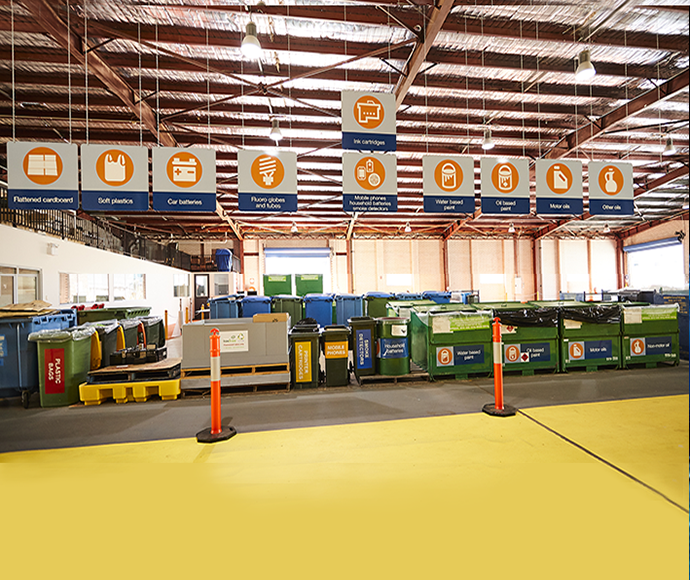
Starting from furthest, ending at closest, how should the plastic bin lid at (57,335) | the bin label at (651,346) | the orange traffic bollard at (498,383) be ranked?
the bin label at (651,346) < the plastic bin lid at (57,335) < the orange traffic bollard at (498,383)

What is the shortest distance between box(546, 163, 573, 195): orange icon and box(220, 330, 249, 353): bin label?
26.7ft

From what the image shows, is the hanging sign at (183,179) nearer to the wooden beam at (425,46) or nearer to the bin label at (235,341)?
the bin label at (235,341)

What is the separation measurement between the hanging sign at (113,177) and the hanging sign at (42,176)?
0.68 ft

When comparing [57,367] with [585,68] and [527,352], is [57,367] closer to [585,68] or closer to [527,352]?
[527,352]

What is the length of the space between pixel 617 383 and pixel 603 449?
3192 mm

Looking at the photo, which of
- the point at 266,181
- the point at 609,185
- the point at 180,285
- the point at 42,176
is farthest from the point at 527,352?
the point at 180,285

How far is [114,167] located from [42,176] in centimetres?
121

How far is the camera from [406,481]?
2.85 meters

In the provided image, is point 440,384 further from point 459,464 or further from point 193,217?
point 193,217

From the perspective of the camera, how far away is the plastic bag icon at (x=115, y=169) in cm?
639

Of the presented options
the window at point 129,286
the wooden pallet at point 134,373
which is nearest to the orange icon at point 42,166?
the wooden pallet at point 134,373

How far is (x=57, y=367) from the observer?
5.20 m

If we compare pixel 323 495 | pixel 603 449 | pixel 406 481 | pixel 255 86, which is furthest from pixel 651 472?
pixel 255 86

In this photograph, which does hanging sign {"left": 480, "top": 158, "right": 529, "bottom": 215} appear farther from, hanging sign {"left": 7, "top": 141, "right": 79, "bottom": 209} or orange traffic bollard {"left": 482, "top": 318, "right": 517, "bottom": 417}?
hanging sign {"left": 7, "top": 141, "right": 79, "bottom": 209}
